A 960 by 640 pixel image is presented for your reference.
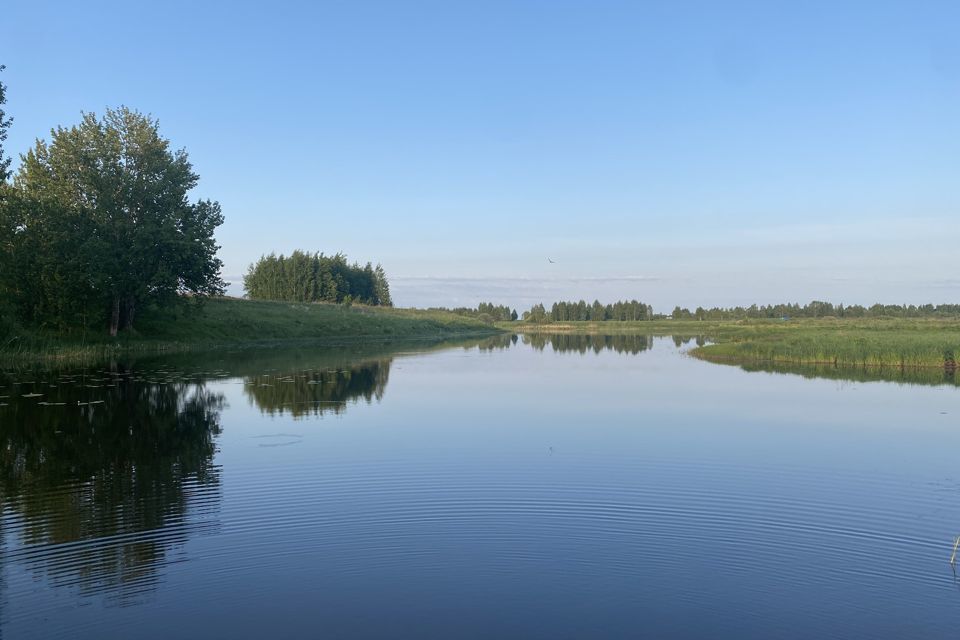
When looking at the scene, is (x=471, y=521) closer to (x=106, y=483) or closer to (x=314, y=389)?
(x=106, y=483)

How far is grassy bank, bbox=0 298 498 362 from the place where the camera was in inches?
1514

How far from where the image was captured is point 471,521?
11.1 m

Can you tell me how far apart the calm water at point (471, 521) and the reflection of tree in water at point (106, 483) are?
65mm

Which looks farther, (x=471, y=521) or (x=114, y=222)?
(x=114, y=222)

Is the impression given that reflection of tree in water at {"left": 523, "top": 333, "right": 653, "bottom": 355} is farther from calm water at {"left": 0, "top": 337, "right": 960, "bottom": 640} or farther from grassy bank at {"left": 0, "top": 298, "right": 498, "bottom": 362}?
calm water at {"left": 0, "top": 337, "right": 960, "bottom": 640}

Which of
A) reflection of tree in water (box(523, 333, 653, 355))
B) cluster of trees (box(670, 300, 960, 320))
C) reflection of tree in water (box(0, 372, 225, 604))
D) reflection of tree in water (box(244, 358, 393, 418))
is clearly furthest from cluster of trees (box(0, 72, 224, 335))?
A: cluster of trees (box(670, 300, 960, 320))

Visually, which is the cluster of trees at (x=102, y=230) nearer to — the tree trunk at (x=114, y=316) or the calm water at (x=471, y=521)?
Result: the tree trunk at (x=114, y=316)

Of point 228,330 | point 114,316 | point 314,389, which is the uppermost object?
point 114,316

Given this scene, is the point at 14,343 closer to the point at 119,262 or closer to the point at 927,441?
the point at 119,262

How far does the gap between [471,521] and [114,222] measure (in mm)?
43173

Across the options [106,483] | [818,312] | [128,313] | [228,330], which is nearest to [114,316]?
[128,313]

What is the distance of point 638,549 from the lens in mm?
9859

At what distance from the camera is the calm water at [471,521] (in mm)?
7762

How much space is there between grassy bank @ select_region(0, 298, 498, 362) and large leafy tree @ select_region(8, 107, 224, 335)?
7.06 ft
